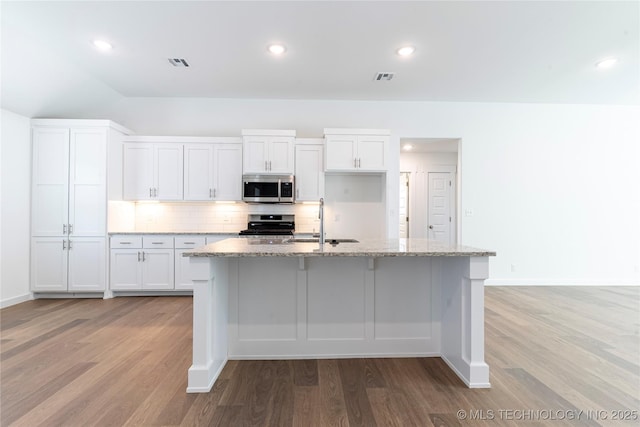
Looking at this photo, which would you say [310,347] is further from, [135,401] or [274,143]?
[274,143]

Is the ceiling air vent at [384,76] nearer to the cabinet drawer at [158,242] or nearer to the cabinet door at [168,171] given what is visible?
the cabinet door at [168,171]

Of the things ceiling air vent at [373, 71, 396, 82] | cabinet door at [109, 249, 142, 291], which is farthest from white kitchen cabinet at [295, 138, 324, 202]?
cabinet door at [109, 249, 142, 291]

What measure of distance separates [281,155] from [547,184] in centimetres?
435

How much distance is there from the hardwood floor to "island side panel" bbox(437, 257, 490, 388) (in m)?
0.11

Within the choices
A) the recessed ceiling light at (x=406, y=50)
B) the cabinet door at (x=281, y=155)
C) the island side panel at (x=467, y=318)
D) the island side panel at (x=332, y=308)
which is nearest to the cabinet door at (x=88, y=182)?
the cabinet door at (x=281, y=155)

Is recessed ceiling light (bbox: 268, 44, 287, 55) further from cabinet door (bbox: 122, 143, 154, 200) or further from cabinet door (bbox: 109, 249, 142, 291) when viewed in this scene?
cabinet door (bbox: 109, 249, 142, 291)

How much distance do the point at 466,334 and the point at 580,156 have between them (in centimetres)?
470

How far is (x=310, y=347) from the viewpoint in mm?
2494

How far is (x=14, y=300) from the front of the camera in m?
3.92

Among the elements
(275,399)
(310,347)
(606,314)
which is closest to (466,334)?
(310,347)

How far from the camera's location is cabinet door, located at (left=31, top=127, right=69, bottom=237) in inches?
162

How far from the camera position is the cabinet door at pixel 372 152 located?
4.54m

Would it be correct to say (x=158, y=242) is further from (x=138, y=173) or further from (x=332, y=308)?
(x=332, y=308)

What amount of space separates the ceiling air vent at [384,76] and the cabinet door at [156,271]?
12.3 ft
